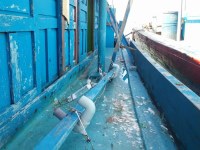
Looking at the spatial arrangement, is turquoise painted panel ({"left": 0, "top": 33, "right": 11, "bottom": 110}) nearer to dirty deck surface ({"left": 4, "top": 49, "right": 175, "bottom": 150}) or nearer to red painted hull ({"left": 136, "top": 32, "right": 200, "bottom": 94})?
dirty deck surface ({"left": 4, "top": 49, "right": 175, "bottom": 150})

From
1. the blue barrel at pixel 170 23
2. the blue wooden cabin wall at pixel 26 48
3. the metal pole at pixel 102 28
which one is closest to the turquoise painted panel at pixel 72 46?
the metal pole at pixel 102 28

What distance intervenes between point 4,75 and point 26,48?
0.53 m

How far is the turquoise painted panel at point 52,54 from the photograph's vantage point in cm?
373

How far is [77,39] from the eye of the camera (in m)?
5.53

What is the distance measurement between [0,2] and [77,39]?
3.35 metres

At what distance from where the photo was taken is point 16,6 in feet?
8.24

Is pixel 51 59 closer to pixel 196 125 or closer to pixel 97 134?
pixel 97 134

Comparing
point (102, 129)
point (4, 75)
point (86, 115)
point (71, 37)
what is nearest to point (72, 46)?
point (71, 37)

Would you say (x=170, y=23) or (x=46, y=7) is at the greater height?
(x=170, y=23)

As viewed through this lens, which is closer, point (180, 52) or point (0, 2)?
point (0, 2)

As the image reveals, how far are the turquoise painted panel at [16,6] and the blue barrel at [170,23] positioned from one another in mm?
11462

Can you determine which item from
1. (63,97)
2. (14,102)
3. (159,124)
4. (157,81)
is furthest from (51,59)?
(159,124)

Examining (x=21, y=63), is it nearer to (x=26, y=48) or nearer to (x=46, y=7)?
(x=26, y=48)

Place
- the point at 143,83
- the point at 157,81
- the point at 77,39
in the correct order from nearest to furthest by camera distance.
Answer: the point at 157,81 → the point at 143,83 → the point at 77,39
